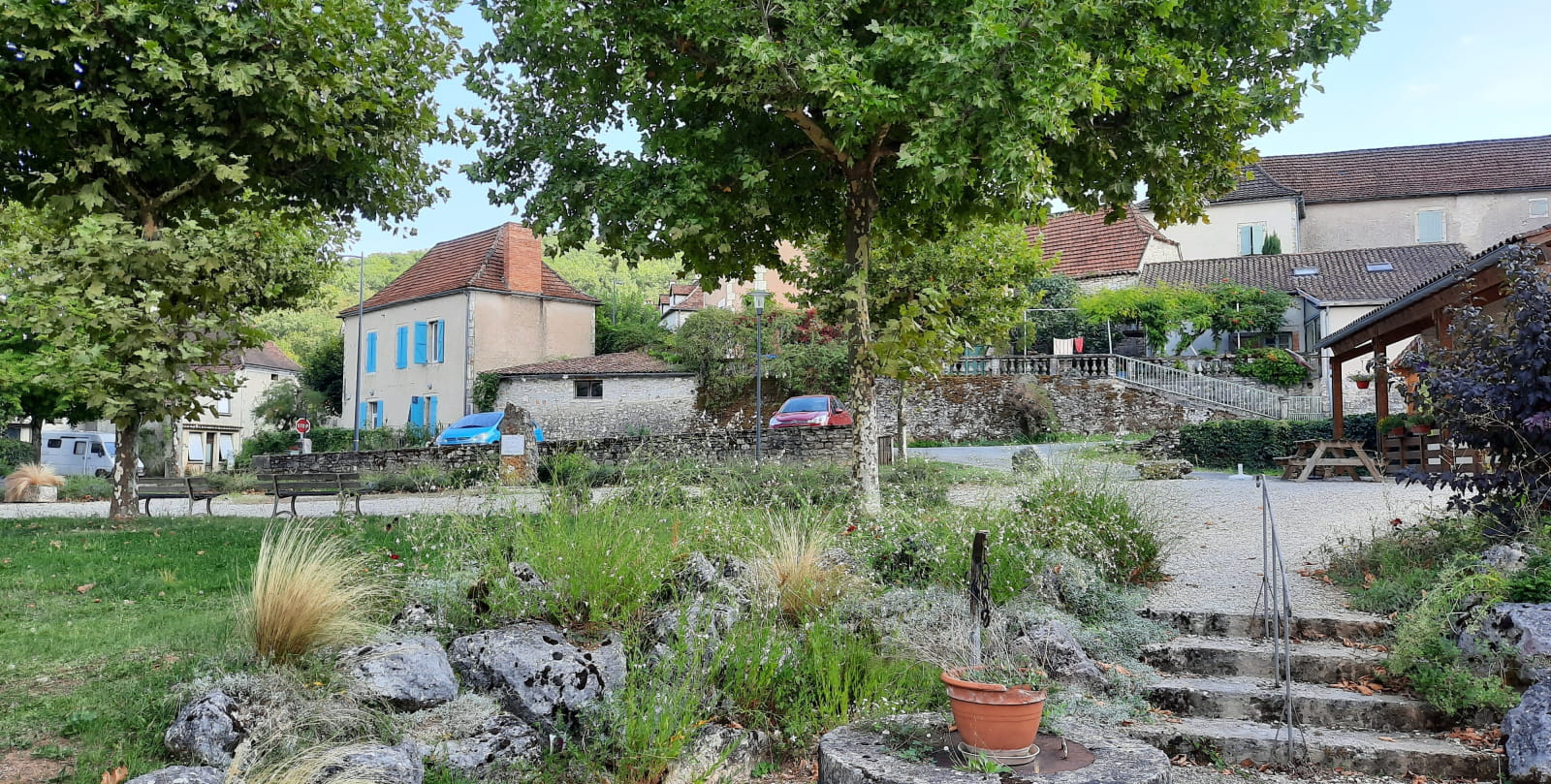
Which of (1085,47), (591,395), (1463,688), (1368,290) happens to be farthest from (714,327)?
(1463,688)

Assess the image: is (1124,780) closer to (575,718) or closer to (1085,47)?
(575,718)

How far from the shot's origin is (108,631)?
18.6 ft

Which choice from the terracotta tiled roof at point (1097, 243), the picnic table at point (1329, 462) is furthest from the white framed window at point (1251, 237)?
the picnic table at point (1329, 462)

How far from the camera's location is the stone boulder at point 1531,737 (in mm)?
4344

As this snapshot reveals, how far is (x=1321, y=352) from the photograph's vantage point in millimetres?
28406

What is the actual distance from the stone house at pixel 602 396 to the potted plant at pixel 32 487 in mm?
12473

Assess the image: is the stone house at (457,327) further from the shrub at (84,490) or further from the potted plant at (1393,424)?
the potted plant at (1393,424)

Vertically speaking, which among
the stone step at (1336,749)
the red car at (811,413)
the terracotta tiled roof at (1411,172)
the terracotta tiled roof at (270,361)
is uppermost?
the terracotta tiled roof at (1411,172)

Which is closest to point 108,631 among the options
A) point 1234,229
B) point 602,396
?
point 602,396

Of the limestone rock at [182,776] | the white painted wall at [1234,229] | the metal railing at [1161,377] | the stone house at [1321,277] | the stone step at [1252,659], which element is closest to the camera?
the limestone rock at [182,776]

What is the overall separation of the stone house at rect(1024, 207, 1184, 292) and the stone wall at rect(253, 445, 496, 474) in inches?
770

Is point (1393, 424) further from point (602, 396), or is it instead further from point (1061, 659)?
point (602, 396)

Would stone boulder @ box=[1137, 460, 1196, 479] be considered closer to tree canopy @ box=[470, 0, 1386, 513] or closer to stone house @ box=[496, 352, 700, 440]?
tree canopy @ box=[470, 0, 1386, 513]

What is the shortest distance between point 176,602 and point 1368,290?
3364cm
